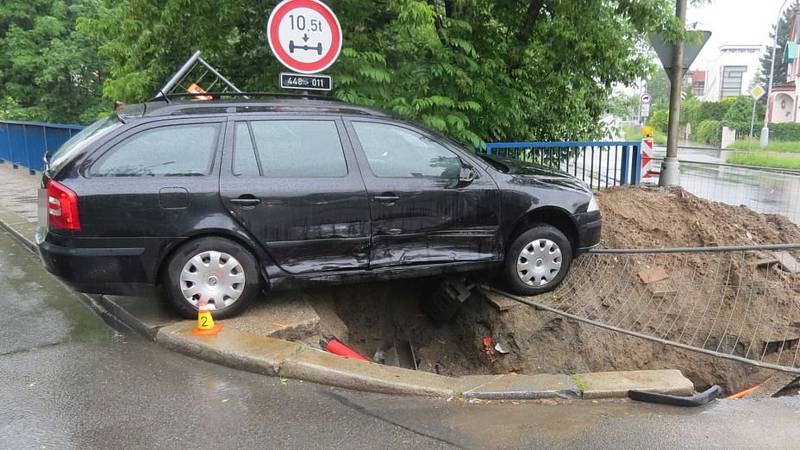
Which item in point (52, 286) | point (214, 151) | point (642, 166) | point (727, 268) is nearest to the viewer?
point (214, 151)

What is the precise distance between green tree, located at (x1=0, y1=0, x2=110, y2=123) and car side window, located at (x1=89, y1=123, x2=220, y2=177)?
19454 millimetres

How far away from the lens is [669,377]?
4.14m

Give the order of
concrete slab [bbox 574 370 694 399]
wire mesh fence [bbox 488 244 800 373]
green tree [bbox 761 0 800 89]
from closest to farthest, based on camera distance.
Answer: concrete slab [bbox 574 370 694 399]
wire mesh fence [bbox 488 244 800 373]
green tree [bbox 761 0 800 89]

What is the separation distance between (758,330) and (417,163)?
3815mm

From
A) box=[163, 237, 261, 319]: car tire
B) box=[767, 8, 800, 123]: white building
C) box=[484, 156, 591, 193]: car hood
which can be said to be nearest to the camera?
box=[163, 237, 261, 319]: car tire

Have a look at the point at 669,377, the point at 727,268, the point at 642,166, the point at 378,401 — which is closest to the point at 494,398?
the point at 378,401

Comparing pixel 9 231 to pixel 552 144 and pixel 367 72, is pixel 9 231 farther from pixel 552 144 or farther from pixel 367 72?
pixel 552 144

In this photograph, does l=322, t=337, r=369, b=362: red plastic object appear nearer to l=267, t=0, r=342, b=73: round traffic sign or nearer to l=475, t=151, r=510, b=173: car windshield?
l=475, t=151, r=510, b=173: car windshield

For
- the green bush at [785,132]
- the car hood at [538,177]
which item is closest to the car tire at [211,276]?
the car hood at [538,177]

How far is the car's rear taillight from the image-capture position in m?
4.10

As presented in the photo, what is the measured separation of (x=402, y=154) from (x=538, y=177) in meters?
1.33

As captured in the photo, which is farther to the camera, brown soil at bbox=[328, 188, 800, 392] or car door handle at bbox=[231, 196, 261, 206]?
brown soil at bbox=[328, 188, 800, 392]

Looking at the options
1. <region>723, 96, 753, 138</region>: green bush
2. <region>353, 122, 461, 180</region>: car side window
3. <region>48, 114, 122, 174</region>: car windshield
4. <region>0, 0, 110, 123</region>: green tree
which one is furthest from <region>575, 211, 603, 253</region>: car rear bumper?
<region>723, 96, 753, 138</region>: green bush

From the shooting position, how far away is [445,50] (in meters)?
7.21
